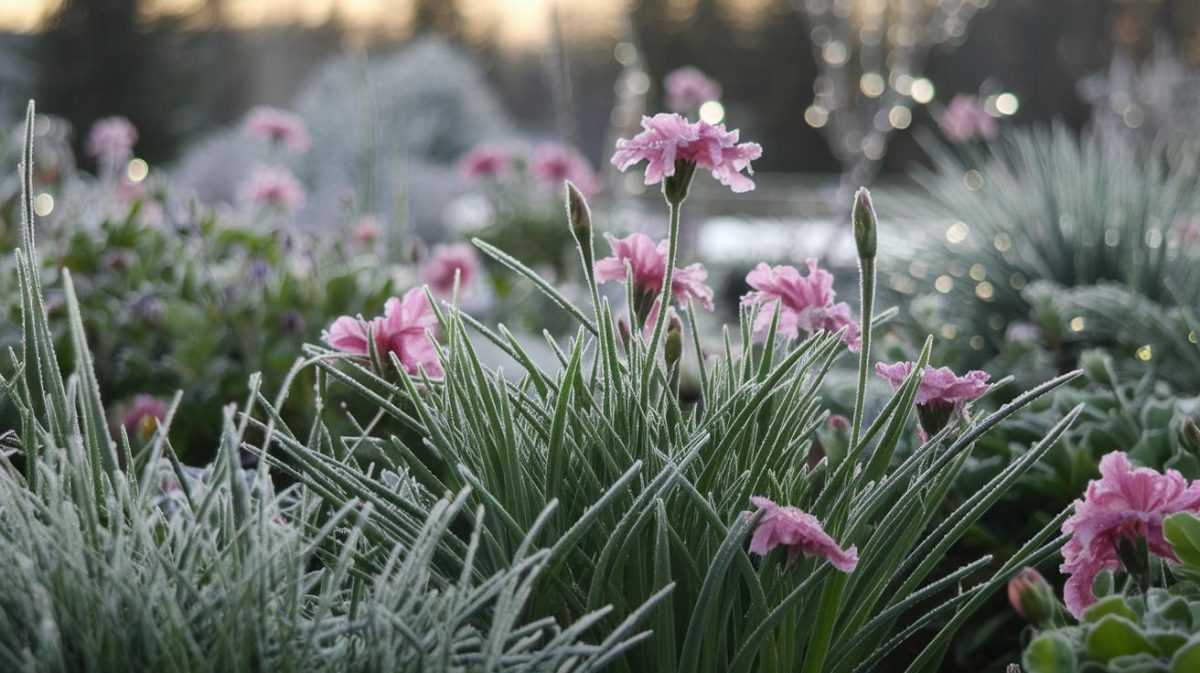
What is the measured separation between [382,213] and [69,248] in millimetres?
3552

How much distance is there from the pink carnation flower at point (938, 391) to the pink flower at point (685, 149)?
0.22 m

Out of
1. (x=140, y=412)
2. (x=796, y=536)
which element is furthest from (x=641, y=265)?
(x=140, y=412)

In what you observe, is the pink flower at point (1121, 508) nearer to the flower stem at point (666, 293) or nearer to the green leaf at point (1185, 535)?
the green leaf at point (1185, 535)

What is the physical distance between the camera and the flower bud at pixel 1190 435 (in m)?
1.06

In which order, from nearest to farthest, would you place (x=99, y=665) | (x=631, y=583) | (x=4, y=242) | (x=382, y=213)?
(x=99, y=665), (x=631, y=583), (x=4, y=242), (x=382, y=213)


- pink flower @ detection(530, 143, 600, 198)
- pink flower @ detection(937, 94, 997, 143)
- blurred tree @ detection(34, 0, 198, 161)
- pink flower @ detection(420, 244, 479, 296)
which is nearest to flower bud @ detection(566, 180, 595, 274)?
pink flower @ detection(420, 244, 479, 296)

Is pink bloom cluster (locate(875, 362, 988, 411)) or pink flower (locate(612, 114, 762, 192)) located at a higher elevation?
pink flower (locate(612, 114, 762, 192))

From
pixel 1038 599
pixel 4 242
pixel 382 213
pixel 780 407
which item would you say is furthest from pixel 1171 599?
pixel 382 213

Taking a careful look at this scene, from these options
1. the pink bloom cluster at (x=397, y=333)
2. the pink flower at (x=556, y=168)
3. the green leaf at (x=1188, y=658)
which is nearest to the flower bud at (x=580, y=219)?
the pink bloom cluster at (x=397, y=333)

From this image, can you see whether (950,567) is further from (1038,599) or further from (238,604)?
(238,604)

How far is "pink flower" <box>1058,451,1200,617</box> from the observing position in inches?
35.3

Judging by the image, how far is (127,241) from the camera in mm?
2445

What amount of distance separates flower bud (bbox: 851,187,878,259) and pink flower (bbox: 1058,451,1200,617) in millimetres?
242

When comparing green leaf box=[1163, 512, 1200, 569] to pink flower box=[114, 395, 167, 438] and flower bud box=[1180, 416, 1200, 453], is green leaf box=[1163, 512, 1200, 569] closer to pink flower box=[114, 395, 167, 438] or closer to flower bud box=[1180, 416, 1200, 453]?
flower bud box=[1180, 416, 1200, 453]
